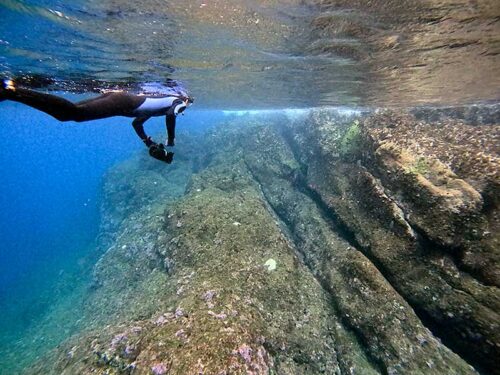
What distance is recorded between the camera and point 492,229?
8.42m

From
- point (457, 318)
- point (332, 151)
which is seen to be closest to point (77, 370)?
point (457, 318)

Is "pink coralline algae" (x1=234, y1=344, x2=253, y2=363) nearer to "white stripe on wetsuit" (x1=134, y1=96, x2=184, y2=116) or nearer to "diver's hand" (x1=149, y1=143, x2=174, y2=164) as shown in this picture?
"diver's hand" (x1=149, y1=143, x2=174, y2=164)

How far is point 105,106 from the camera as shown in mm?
5699

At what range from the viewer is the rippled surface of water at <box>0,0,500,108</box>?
8117mm

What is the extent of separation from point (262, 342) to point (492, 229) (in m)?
7.36

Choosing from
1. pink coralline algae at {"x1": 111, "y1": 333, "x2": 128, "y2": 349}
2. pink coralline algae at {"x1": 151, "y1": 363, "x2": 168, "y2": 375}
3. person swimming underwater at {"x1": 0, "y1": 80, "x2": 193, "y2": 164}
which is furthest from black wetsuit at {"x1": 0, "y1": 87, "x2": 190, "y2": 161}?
pink coralline algae at {"x1": 111, "y1": 333, "x2": 128, "y2": 349}

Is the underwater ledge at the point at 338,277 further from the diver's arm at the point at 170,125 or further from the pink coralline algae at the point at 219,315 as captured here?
the diver's arm at the point at 170,125

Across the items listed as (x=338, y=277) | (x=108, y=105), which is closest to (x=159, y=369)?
(x=108, y=105)

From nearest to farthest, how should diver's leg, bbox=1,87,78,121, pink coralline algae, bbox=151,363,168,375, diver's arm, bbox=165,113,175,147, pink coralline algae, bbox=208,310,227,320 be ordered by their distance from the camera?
diver's leg, bbox=1,87,78,121
pink coralline algae, bbox=151,363,168,375
diver's arm, bbox=165,113,175,147
pink coralline algae, bbox=208,310,227,320

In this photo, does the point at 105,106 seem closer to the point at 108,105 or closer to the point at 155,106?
the point at 108,105

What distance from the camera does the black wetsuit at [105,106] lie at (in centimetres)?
433

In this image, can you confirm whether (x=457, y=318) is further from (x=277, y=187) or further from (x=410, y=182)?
(x=277, y=187)

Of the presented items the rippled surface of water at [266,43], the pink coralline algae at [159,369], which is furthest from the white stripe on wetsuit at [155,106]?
the pink coralline algae at [159,369]

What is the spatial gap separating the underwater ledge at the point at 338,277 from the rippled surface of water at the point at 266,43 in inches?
114
